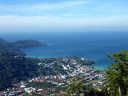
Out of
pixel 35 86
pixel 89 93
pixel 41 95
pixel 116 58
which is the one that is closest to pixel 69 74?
pixel 35 86

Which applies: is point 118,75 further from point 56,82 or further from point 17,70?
point 17,70

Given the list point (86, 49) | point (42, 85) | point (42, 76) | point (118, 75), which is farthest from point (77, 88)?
point (86, 49)

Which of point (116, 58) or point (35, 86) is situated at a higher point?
point (116, 58)

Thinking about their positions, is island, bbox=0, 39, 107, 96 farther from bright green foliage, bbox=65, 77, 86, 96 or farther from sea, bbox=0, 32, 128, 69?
bright green foliage, bbox=65, 77, 86, 96

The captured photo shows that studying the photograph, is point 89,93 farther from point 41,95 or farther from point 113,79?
point 41,95

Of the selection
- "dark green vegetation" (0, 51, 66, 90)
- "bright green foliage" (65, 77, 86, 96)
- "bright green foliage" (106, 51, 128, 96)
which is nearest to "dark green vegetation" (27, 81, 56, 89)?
"dark green vegetation" (0, 51, 66, 90)

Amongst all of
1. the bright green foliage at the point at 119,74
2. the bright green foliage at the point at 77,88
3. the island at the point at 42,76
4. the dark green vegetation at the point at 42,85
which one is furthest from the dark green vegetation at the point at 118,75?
the dark green vegetation at the point at 42,85
